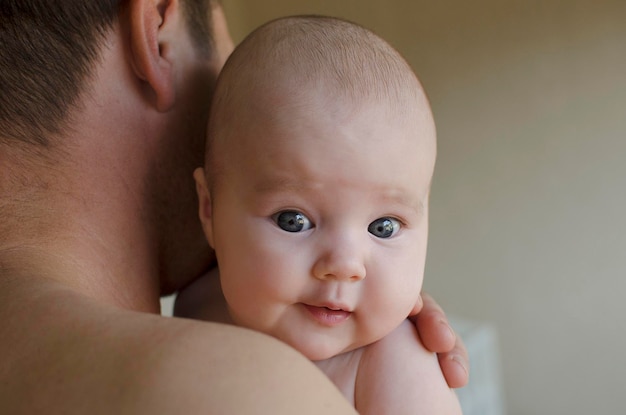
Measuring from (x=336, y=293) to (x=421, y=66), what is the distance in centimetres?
259

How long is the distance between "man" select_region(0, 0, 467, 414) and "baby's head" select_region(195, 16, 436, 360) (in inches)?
5.5

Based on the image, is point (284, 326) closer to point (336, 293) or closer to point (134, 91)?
point (336, 293)

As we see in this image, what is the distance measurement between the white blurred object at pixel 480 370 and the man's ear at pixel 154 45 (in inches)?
77.0

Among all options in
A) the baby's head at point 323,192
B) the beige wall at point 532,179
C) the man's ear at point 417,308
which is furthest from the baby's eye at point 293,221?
the beige wall at point 532,179

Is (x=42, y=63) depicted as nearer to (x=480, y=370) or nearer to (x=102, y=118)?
(x=102, y=118)

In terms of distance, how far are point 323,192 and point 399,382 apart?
0.80ft

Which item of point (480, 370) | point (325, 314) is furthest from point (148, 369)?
point (480, 370)

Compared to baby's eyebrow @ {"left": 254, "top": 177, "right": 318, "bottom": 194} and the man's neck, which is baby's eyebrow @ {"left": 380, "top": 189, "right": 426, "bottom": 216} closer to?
baby's eyebrow @ {"left": 254, "top": 177, "right": 318, "bottom": 194}

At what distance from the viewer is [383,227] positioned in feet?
2.77

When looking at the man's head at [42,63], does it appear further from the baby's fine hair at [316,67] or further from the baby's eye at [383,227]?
the baby's eye at [383,227]

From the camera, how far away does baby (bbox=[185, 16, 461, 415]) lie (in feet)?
2.66

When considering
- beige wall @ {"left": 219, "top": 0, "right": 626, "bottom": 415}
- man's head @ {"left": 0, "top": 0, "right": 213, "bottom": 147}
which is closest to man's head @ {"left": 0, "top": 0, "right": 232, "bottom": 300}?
man's head @ {"left": 0, "top": 0, "right": 213, "bottom": 147}

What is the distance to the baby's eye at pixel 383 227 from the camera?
2.75ft

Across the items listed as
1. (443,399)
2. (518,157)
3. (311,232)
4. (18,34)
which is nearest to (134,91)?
(18,34)
